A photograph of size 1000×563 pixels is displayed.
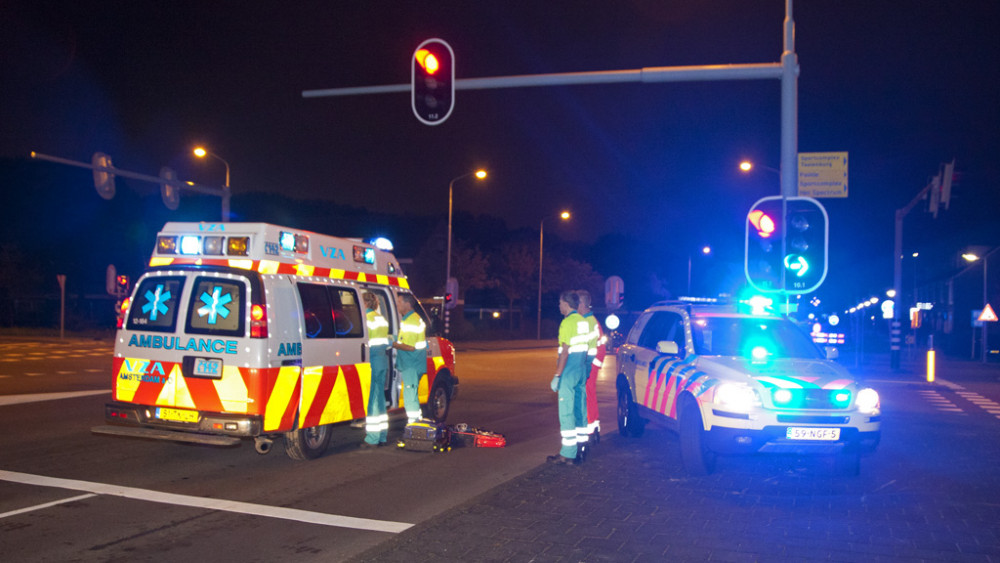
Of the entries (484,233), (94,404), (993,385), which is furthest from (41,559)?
(484,233)

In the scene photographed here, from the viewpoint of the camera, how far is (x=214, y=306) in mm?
8336

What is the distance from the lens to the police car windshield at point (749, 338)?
9469 mm

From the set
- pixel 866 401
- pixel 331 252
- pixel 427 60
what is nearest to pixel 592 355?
pixel 866 401

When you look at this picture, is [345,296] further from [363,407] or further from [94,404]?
[94,404]

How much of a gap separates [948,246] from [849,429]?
60.9 meters

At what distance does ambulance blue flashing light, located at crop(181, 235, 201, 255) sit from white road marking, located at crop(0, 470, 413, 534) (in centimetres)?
250

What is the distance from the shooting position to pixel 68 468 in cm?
841

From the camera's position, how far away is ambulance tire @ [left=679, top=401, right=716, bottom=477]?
851 centimetres

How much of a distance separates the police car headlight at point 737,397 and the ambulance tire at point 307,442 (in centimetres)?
439

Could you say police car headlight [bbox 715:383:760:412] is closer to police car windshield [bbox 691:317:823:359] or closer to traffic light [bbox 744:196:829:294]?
police car windshield [bbox 691:317:823:359]

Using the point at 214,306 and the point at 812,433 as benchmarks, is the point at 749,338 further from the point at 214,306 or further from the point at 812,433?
the point at 214,306

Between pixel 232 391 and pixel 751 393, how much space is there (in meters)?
5.17

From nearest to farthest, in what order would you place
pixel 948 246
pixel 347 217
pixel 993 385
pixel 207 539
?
pixel 207 539 → pixel 993 385 → pixel 948 246 → pixel 347 217

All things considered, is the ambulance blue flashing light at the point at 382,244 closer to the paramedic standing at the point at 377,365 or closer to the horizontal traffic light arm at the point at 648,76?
the paramedic standing at the point at 377,365
